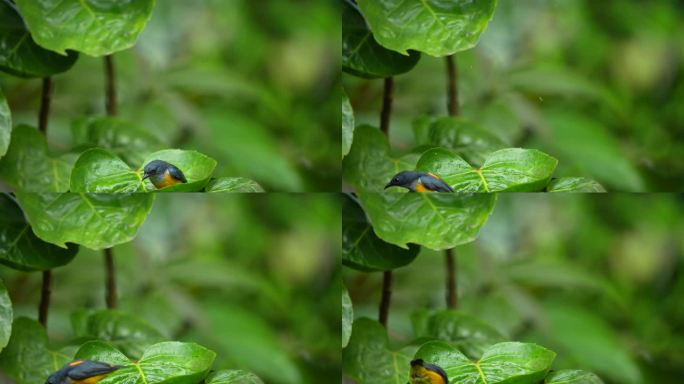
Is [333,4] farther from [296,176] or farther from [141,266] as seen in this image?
[141,266]

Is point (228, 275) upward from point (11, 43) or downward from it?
downward

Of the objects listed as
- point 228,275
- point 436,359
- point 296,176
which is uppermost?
point 296,176

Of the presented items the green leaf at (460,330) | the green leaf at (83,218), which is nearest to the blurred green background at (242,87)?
the green leaf at (83,218)

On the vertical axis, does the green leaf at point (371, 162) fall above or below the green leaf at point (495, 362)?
above

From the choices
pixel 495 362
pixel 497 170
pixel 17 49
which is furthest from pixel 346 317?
pixel 17 49

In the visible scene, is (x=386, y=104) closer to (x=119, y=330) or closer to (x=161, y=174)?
(x=161, y=174)

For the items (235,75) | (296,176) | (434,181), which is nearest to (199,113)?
(235,75)

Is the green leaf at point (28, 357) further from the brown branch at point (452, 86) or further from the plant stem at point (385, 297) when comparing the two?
the brown branch at point (452, 86)
